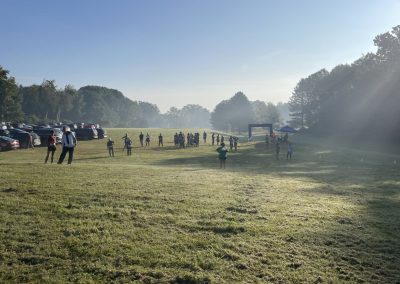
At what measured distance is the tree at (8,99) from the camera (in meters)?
92.7

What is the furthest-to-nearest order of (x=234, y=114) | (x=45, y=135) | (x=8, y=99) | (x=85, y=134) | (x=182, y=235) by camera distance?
(x=234, y=114) → (x=8, y=99) → (x=85, y=134) → (x=45, y=135) → (x=182, y=235)

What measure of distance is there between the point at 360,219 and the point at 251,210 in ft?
10.4

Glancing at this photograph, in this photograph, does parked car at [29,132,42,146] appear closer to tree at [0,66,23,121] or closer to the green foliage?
tree at [0,66,23,121]

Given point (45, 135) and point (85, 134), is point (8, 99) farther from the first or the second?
point (45, 135)

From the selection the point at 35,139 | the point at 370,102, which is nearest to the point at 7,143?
the point at 35,139

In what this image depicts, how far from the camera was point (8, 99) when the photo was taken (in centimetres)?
9562

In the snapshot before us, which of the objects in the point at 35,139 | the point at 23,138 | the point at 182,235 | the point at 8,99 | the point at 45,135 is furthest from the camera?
the point at 8,99

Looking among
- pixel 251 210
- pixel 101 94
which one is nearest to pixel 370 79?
pixel 251 210

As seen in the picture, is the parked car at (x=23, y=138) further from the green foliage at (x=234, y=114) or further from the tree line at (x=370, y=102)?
the green foliage at (x=234, y=114)

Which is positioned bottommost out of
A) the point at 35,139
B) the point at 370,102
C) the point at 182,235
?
the point at 182,235

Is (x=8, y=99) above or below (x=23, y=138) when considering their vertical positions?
above

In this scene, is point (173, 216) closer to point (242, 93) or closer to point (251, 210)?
point (251, 210)

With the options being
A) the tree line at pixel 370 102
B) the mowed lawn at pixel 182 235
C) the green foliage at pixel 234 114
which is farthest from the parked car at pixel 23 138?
the green foliage at pixel 234 114

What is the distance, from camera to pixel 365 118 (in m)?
69.3
